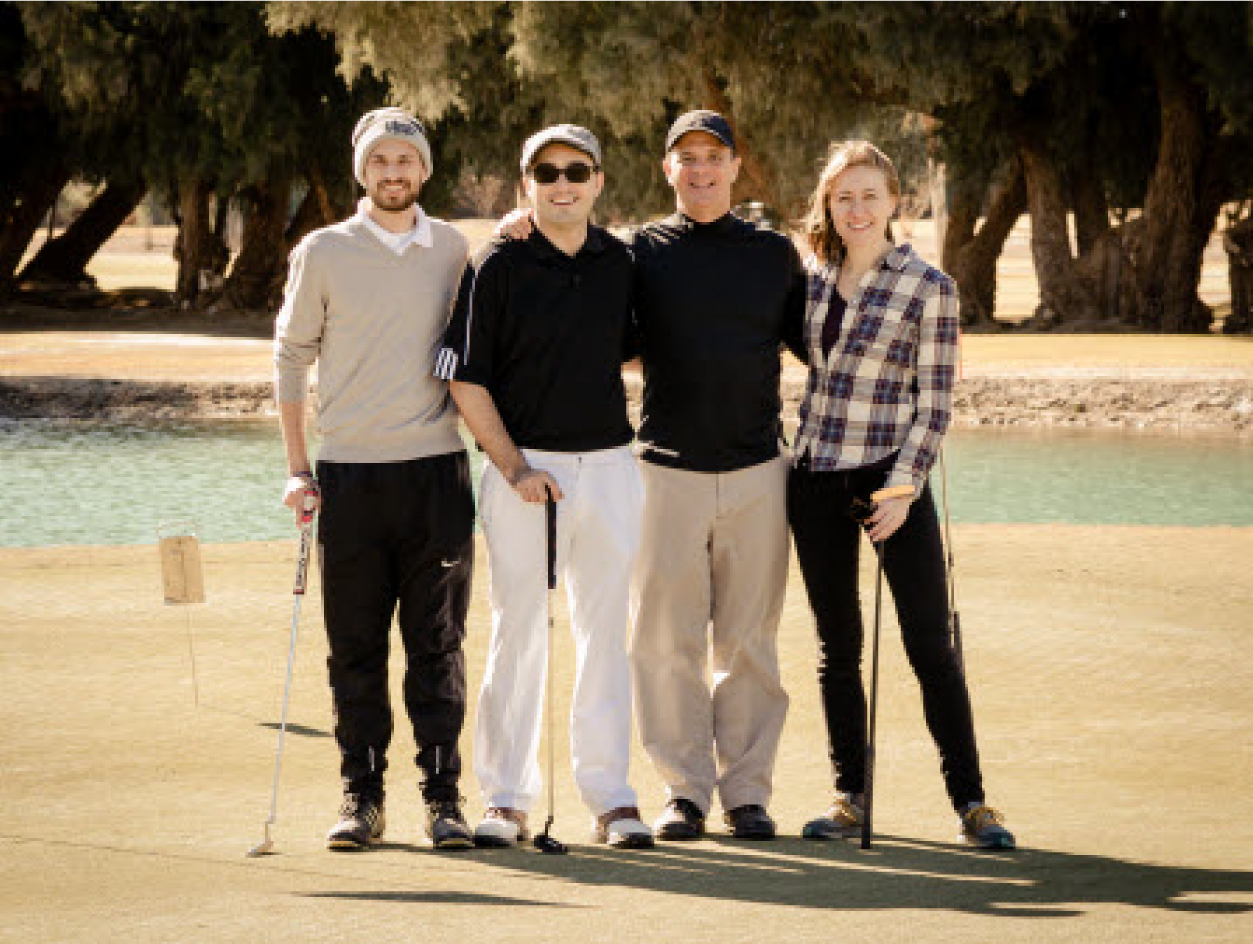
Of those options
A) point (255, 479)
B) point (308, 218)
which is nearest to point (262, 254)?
point (308, 218)

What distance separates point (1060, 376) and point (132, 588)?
45.0 feet

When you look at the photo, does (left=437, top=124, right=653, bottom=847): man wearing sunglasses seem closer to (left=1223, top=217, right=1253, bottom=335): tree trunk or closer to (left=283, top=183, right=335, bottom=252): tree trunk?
(left=1223, top=217, right=1253, bottom=335): tree trunk

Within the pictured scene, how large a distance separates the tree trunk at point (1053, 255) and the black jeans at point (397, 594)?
2851 cm

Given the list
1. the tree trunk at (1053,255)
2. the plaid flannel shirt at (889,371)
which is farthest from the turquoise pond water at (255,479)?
the tree trunk at (1053,255)

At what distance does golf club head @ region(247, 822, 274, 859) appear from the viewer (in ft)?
17.4

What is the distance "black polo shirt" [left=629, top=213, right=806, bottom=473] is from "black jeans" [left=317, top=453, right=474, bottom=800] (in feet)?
1.91

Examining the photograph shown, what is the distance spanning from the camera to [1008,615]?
984cm

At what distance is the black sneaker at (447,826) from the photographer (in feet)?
17.8

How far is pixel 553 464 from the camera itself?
557 cm

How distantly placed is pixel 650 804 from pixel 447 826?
0.92 metres

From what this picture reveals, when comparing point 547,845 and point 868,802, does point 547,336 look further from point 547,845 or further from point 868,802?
point 868,802

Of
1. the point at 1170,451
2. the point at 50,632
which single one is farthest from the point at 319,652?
the point at 1170,451

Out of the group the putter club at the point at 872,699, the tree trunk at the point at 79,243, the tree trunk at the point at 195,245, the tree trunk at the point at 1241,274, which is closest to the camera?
the putter club at the point at 872,699

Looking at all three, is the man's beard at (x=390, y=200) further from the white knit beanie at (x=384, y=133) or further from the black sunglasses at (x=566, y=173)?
the black sunglasses at (x=566, y=173)
